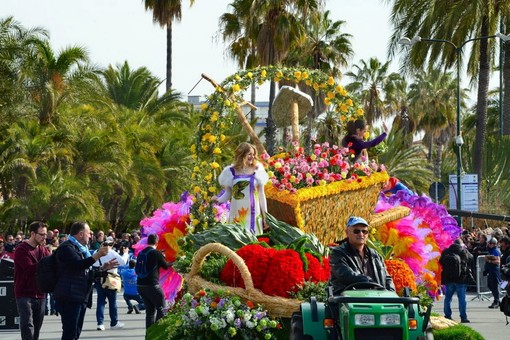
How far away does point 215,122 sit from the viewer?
44.5ft

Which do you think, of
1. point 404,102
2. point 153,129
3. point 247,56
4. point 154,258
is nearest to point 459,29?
point 247,56

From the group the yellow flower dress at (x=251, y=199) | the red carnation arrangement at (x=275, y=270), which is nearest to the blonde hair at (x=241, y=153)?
the yellow flower dress at (x=251, y=199)

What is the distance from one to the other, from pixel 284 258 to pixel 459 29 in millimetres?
25571

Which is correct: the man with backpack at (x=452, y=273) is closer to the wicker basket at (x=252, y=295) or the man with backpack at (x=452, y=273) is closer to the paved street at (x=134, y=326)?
the paved street at (x=134, y=326)

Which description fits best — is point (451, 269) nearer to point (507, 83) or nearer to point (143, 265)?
point (143, 265)

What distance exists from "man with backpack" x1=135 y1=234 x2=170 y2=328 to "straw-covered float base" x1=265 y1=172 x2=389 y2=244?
10.9ft

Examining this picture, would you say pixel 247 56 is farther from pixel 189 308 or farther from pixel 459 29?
pixel 189 308

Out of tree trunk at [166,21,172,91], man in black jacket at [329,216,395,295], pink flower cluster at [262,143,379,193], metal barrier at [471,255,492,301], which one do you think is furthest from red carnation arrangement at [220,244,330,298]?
tree trunk at [166,21,172,91]

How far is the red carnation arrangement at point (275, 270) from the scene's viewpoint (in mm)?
10016

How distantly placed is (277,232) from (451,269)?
10338mm

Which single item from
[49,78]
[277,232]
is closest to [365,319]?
[277,232]

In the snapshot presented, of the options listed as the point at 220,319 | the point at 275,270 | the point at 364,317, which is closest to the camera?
the point at 364,317

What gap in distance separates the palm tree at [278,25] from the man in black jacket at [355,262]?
104 feet

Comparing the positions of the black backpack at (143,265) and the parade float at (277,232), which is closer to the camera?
the parade float at (277,232)
